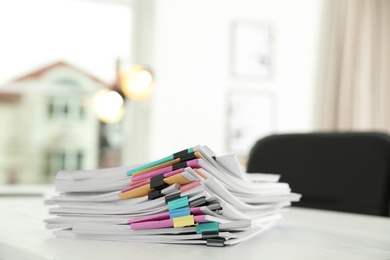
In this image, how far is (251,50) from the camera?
197 inches

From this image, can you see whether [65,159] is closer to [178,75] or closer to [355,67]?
[178,75]

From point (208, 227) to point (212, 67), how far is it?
4250mm

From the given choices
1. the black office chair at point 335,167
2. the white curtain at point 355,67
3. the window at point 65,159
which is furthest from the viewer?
the white curtain at point 355,67

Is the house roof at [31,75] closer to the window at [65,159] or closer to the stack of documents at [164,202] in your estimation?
the window at [65,159]

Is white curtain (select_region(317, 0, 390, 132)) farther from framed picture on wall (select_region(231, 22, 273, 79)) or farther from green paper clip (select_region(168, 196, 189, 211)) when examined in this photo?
green paper clip (select_region(168, 196, 189, 211))

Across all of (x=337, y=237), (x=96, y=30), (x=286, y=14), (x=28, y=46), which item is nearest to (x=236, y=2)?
(x=286, y=14)

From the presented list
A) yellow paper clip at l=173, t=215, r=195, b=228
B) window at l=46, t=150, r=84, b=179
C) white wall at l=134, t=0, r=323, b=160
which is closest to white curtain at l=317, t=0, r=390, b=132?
white wall at l=134, t=0, r=323, b=160

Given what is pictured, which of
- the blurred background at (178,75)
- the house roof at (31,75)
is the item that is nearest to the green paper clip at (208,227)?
the blurred background at (178,75)

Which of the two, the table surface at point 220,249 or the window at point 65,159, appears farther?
the window at point 65,159

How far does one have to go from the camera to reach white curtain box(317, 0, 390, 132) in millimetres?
5051

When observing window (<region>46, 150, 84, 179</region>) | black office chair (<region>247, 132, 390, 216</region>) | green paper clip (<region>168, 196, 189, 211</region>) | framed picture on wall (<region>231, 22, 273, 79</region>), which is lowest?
window (<region>46, 150, 84, 179</region>)

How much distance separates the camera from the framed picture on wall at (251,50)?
4.92m

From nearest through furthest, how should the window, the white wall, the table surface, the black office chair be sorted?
the table surface → the black office chair → the white wall → the window

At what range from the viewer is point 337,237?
0.79 metres
